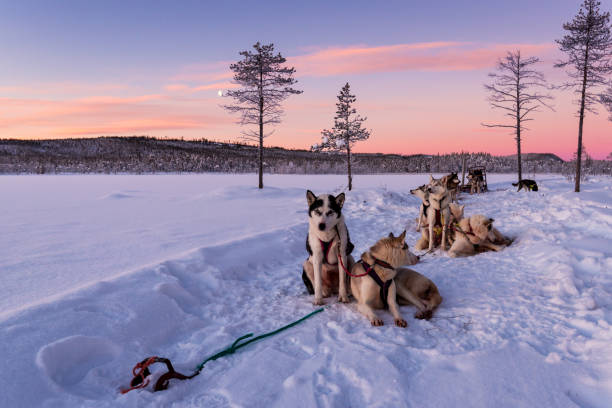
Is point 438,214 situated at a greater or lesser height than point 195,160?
lesser

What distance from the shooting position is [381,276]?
13.1 ft

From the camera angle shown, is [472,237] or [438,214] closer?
[472,237]

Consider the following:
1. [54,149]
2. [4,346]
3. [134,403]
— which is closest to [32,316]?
[4,346]

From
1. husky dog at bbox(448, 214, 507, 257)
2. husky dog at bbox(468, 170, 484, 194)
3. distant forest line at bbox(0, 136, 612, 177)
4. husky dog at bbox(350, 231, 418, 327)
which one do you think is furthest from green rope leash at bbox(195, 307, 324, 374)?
distant forest line at bbox(0, 136, 612, 177)

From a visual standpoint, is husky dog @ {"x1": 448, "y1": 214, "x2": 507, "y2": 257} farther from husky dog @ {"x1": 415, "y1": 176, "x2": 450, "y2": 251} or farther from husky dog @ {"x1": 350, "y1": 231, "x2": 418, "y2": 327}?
husky dog @ {"x1": 350, "y1": 231, "x2": 418, "y2": 327}

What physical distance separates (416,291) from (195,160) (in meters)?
76.6

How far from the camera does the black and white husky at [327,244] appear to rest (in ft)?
13.7

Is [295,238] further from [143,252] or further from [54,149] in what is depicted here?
[54,149]

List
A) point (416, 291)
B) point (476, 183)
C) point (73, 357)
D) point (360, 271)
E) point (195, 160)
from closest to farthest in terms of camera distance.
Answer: point (73, 357) → point (360, 271) → point (416, 291) → point (476, 183) → point (195, 160)

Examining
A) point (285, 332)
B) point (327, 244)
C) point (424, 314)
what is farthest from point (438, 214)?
point (285, 332)

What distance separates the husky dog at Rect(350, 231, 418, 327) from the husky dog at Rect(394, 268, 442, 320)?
A: 194mm

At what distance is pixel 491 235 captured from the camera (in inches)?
291

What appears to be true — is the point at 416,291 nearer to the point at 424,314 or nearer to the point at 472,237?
the point at 424,314

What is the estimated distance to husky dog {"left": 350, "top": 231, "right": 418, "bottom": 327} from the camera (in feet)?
12.9
